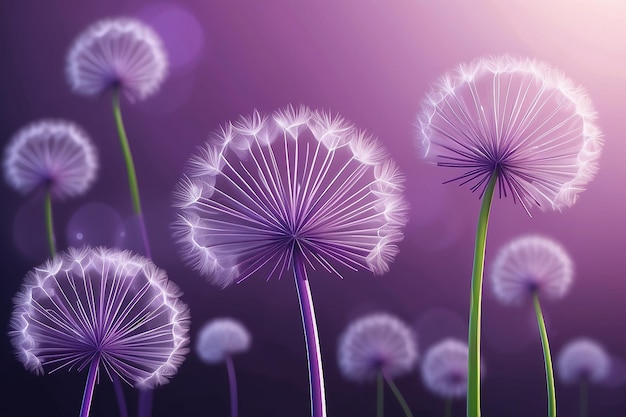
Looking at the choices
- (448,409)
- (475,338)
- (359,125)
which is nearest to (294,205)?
(475,338)

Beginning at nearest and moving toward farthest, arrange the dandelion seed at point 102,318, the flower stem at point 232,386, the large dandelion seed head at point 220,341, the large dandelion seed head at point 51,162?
the dandelion seed at point 102,318 < the large dandelion seed head at point 51,162 < the large dandelion seed head at point 220,341 < the flower stem at point 232,386

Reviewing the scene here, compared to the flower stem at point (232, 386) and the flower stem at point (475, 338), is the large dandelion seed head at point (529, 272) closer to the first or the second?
the flower stem at point (475, 338)

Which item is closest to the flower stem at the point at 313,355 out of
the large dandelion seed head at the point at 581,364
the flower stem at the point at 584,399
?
the large dandelion seed head at the point at 581,364

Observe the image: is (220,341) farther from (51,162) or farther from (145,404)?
(51,162)

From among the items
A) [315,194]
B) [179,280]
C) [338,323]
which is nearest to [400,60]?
[338,323]

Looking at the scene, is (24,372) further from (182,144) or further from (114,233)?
(182,144)
